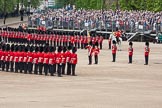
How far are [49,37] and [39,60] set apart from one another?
25301mm

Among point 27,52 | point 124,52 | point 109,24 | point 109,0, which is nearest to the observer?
point 27,52

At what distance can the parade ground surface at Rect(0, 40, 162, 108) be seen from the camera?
2419 cm

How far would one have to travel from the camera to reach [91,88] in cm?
2942

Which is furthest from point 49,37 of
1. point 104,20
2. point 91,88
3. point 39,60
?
point 91,88

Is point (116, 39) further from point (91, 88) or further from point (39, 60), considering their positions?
point (91, 88)

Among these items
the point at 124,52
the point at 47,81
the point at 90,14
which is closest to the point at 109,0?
the point at 90,14

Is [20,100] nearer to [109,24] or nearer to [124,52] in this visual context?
[124,52]

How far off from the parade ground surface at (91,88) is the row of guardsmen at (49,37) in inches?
545

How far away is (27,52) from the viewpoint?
36.8 metres

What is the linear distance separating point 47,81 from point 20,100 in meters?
7.69

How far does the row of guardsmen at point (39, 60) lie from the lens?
35406 millimetres

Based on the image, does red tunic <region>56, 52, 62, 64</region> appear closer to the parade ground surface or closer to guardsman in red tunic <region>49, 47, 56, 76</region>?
guardsman in red tunic <region>49, 47, 56, 76</region>

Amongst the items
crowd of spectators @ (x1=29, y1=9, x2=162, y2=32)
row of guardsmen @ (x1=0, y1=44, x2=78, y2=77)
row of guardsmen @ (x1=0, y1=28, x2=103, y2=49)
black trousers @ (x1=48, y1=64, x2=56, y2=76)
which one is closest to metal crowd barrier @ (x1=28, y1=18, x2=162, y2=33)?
crowd of spectators @ (x1=29, y1=9, x2=162, y2=32)

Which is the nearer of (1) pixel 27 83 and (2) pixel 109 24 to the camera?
(1) pixel 27 83
